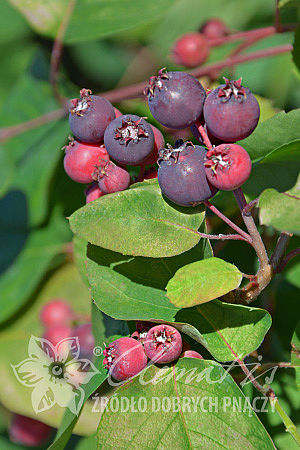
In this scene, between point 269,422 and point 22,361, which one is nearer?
point 269,422

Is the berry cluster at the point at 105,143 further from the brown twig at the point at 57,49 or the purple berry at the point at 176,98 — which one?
the brown twig at the point at 57,49

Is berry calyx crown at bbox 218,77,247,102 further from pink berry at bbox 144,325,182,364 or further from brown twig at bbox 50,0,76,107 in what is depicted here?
brown twig at bbox 50,0,76,107

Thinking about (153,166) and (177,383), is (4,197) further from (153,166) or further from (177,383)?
(177,383)

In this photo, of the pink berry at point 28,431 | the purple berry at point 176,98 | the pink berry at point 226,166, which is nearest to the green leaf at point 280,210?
the pink berry at point 226,166

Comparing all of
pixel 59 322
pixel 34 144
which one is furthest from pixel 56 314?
pixel 34 144

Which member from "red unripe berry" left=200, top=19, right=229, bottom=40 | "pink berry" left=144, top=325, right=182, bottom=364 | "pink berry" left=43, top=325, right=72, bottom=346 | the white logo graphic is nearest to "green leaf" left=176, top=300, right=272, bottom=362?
"pink berry" left=144, top=325, right=182, bottom=364

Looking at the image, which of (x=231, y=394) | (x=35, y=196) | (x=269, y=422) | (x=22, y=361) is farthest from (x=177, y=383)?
(x=35, y=196)
